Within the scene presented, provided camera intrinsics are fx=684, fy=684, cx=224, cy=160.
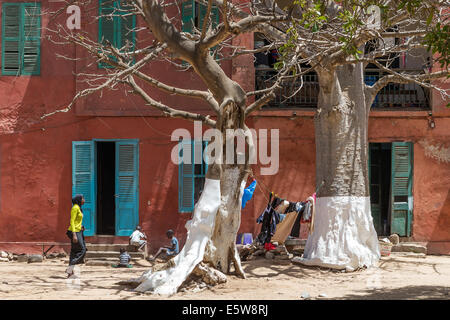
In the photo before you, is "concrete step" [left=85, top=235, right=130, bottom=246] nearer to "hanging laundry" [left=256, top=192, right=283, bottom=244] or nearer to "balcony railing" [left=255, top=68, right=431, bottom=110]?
"hanging laundry" [left=256, top=192, right=283, bottom=244]

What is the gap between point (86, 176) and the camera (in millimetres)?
15109

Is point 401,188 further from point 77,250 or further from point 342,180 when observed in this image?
point 77,250

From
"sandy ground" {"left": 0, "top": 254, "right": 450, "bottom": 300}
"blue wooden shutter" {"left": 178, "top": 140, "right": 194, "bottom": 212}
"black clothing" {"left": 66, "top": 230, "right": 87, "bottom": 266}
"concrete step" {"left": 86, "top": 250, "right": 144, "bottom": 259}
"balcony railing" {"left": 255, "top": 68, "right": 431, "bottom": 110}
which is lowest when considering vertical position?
"concrete step" {"left": 86, "top": 250, "right": 144, "bottom": 259}

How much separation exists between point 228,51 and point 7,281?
7.15m

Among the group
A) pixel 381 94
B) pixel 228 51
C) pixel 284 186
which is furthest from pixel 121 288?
pixel 381 94

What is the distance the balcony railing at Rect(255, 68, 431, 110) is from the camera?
1539cm

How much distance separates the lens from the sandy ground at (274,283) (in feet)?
30.6

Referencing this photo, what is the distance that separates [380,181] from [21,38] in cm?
881

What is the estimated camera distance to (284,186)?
15117 mm

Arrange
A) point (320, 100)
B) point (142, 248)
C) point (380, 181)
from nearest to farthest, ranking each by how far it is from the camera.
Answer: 1. point (320, 100)
2. point (142, 248)
3. point (380, 181)

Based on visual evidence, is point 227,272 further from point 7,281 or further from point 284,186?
point 284,186

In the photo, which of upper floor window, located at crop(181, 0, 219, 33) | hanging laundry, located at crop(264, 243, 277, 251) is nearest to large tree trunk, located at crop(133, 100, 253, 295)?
hanging laundry, located at crop(264, 243, 277, 251)

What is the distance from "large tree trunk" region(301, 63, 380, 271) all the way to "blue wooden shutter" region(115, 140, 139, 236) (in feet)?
14.7

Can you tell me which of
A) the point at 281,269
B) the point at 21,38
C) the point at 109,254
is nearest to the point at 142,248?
the point at 109,254
